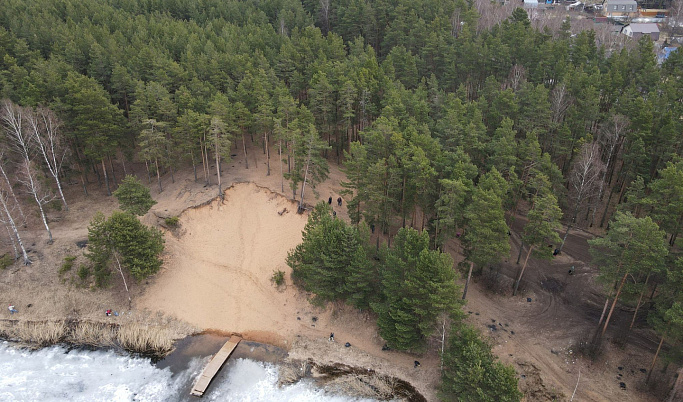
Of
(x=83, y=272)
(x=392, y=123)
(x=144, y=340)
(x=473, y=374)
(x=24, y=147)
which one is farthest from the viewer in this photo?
(x=24, y=147)

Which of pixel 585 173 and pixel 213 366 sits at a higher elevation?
pixel 585 173

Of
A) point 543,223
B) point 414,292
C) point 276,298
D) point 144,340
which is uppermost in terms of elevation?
point 543,223

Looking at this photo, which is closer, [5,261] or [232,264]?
[5,261]

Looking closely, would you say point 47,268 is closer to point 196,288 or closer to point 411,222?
point 196,288

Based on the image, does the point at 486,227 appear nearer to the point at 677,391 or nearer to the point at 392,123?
the point at 392,123

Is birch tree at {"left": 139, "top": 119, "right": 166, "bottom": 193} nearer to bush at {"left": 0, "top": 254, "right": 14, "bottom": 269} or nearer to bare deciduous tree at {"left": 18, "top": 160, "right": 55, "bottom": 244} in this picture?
bare deciduous tree at {"left": 18, "top": 160, "right": 55, "bottom": 244}

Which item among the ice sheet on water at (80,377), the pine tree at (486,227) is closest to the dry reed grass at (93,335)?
the ice sheet on water at (80,377)

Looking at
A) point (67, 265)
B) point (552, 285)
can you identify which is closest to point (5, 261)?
point (67, 265)

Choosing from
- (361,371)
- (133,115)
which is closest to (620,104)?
(361,371)
